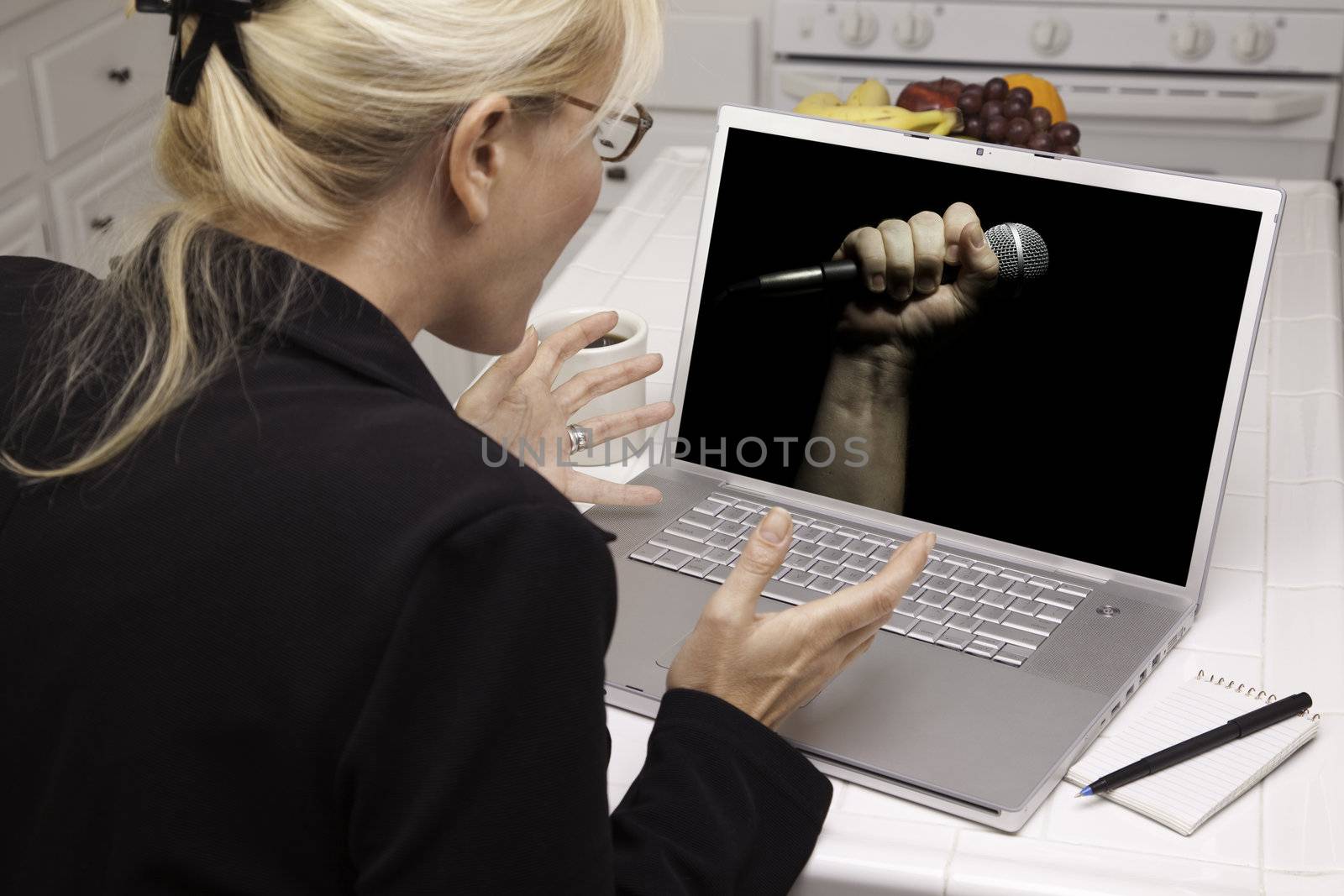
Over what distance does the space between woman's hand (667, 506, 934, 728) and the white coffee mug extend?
407 mm

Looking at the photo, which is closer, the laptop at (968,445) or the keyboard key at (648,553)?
the laptop at (968,445)

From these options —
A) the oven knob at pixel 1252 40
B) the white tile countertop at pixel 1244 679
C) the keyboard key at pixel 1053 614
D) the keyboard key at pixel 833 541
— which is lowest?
the white tile countertop at pixel 1244 679

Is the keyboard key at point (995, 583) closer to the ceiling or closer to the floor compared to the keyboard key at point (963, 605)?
A: closer to the floor

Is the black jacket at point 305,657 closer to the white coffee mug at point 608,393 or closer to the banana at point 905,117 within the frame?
the white coffee mug at point 608,393

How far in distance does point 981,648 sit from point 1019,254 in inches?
12.0

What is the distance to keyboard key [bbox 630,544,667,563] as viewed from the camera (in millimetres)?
1033

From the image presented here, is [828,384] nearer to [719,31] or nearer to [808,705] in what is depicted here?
[808,705]

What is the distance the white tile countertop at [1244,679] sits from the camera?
0.74m

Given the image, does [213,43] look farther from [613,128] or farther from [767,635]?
[767,635]

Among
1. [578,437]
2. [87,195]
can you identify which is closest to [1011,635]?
[578,437]

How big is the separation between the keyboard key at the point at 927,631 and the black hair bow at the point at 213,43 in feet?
1.73

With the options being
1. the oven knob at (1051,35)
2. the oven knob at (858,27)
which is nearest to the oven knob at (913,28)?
the oven knob at (858,27)

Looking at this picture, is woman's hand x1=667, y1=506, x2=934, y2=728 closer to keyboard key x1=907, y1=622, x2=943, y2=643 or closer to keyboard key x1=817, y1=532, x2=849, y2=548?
keyboard key x1=907, y1=622, x2=943, y2=643

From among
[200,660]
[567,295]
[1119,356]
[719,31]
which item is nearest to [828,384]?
[1119,356]
